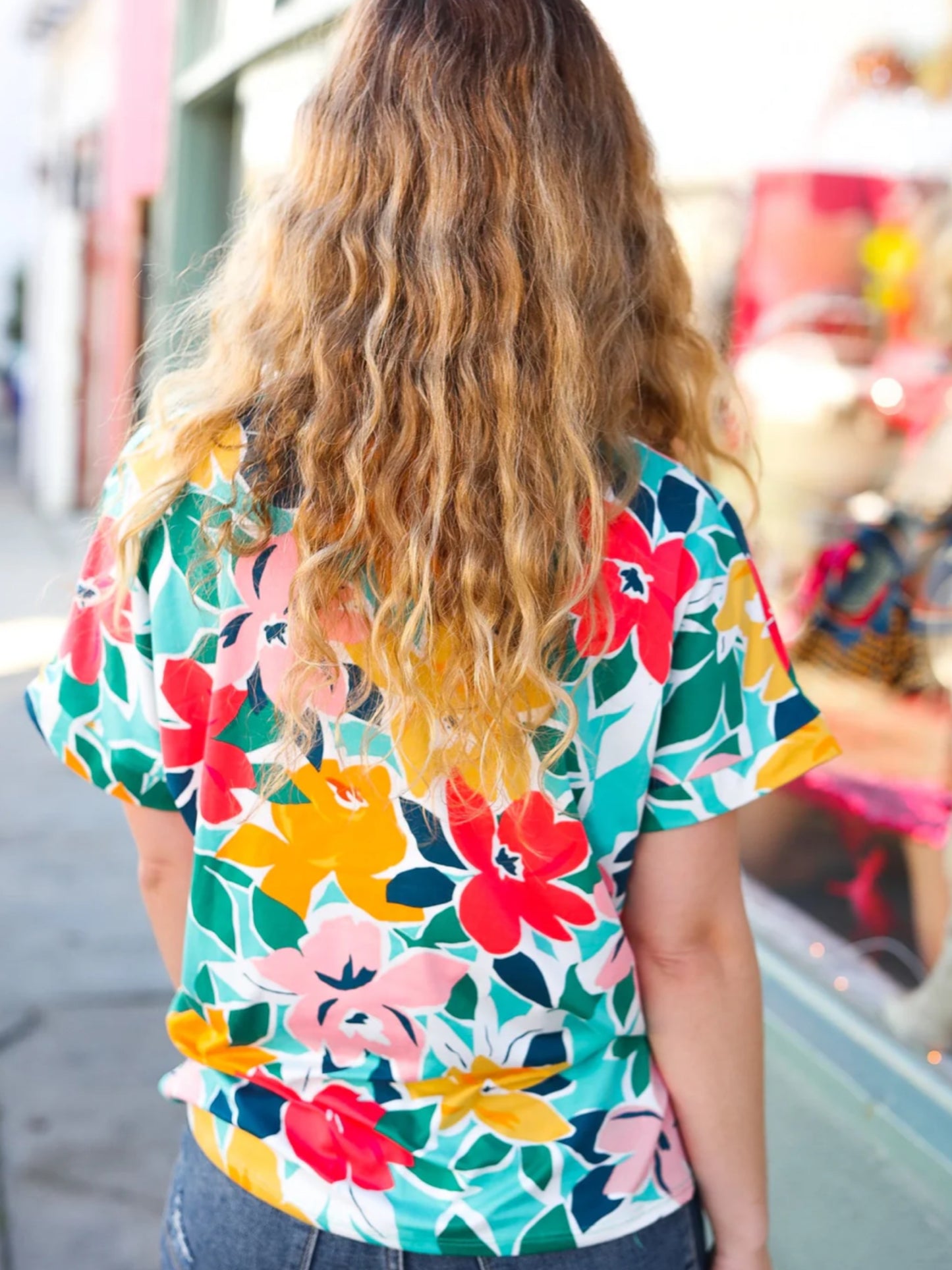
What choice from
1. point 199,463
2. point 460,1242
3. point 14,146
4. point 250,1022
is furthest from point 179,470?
point 14,146

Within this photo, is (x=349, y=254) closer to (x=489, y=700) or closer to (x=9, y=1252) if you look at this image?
(x=489, y=700)

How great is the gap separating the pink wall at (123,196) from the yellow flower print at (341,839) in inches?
222

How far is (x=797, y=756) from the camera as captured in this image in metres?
1.10

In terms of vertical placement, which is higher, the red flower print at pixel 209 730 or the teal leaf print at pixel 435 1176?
the red flower print at pixel 209 730

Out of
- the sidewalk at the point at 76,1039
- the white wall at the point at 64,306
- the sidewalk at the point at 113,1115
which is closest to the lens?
the sidewalk at the point at 113,1115

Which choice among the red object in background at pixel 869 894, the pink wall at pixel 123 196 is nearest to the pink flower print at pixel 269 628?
the red object in background at pixel 869 894

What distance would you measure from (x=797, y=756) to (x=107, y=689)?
0.62 metres

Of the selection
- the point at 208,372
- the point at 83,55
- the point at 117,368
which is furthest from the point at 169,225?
the point at 83,55

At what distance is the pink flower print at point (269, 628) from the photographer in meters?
1.04

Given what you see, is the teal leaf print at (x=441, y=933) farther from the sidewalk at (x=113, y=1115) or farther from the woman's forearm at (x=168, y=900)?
the sidewalk at (x=113, y=1115)

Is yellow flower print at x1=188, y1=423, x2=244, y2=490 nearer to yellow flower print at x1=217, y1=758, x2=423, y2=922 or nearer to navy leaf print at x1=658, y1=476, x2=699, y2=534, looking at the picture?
yellow flower print at x1=217, y1=758, x2=423, y2=922

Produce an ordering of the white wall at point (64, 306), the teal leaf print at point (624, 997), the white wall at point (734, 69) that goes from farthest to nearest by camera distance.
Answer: the white wall at point (64, 306) < the white wall at point (734, 69) < the teal leaf print at point (624, 997)

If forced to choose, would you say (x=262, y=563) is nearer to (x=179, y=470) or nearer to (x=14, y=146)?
(x=179, y=470)

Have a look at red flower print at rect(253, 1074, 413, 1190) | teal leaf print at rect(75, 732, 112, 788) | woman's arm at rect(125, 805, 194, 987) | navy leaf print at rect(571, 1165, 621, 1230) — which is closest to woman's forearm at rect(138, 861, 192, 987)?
woman's arm at rect(125, 805, 194, 987)
